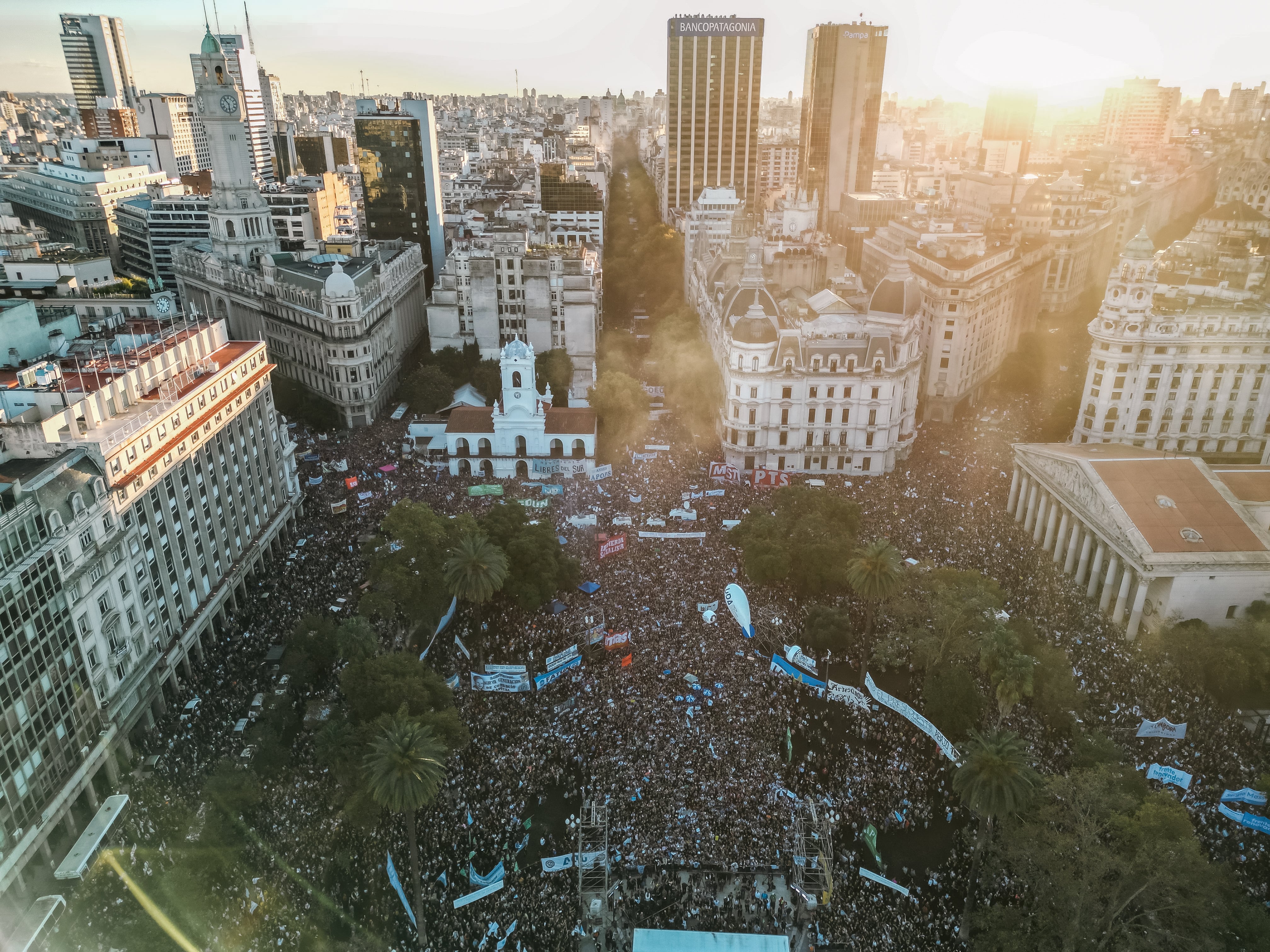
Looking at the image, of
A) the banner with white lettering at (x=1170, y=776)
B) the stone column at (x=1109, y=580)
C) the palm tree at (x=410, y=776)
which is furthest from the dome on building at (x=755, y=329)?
the palm tree at (x=410, y=776)

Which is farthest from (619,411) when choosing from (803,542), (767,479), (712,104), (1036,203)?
(712,104)

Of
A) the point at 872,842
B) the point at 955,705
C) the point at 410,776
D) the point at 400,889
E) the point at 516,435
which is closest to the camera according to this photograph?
the point at 410,776

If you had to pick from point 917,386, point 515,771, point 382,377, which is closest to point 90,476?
point 515,771

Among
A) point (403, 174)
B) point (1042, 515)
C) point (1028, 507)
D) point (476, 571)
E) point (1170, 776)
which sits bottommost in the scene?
point (1170, 776)

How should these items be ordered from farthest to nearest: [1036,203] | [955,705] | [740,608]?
[1036,203], [740,608], [955,705]

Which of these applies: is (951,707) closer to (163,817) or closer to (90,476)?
(163,817)

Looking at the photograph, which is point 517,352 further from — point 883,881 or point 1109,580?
point 883,881
